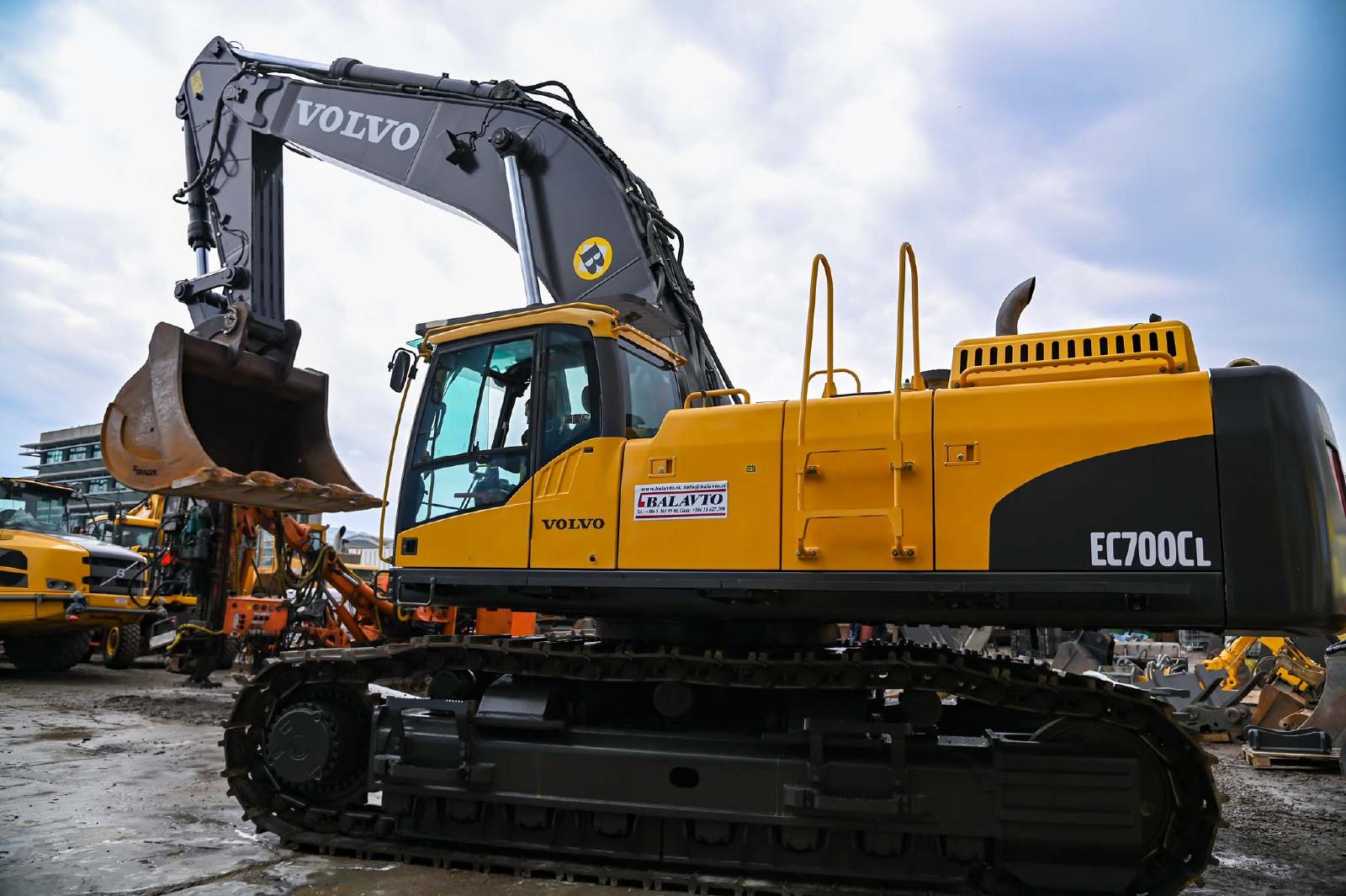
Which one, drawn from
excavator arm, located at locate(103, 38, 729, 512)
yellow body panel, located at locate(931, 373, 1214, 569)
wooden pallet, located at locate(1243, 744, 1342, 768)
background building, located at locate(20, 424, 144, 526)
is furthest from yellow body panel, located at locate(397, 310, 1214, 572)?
background building, located at locate(20, 424, 144, 526)

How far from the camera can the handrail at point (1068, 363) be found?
4461mm

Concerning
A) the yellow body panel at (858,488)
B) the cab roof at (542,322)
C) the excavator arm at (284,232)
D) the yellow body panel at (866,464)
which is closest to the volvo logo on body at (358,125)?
the excavator arm at (284,232)

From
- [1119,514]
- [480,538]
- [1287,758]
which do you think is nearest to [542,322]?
[480,538]

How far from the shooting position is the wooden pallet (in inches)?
332

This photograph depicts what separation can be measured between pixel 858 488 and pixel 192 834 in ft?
14.7

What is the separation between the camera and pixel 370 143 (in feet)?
27.9

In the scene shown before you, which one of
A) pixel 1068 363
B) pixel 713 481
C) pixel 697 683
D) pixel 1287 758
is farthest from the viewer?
pixel 1287 758

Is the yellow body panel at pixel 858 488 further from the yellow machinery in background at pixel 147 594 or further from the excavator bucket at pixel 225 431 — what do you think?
the yellow machinery in background at pixel 147 594

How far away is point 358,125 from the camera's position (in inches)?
338

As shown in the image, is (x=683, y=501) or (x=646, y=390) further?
(x=646, y=390)

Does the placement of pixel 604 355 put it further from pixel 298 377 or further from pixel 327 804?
pixel 298 377

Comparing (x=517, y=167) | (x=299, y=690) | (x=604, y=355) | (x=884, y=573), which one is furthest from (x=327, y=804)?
(x=517, y=167)

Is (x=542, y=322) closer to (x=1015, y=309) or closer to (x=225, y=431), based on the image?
(x=1015, y=309)

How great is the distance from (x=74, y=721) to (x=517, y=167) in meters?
7.38
